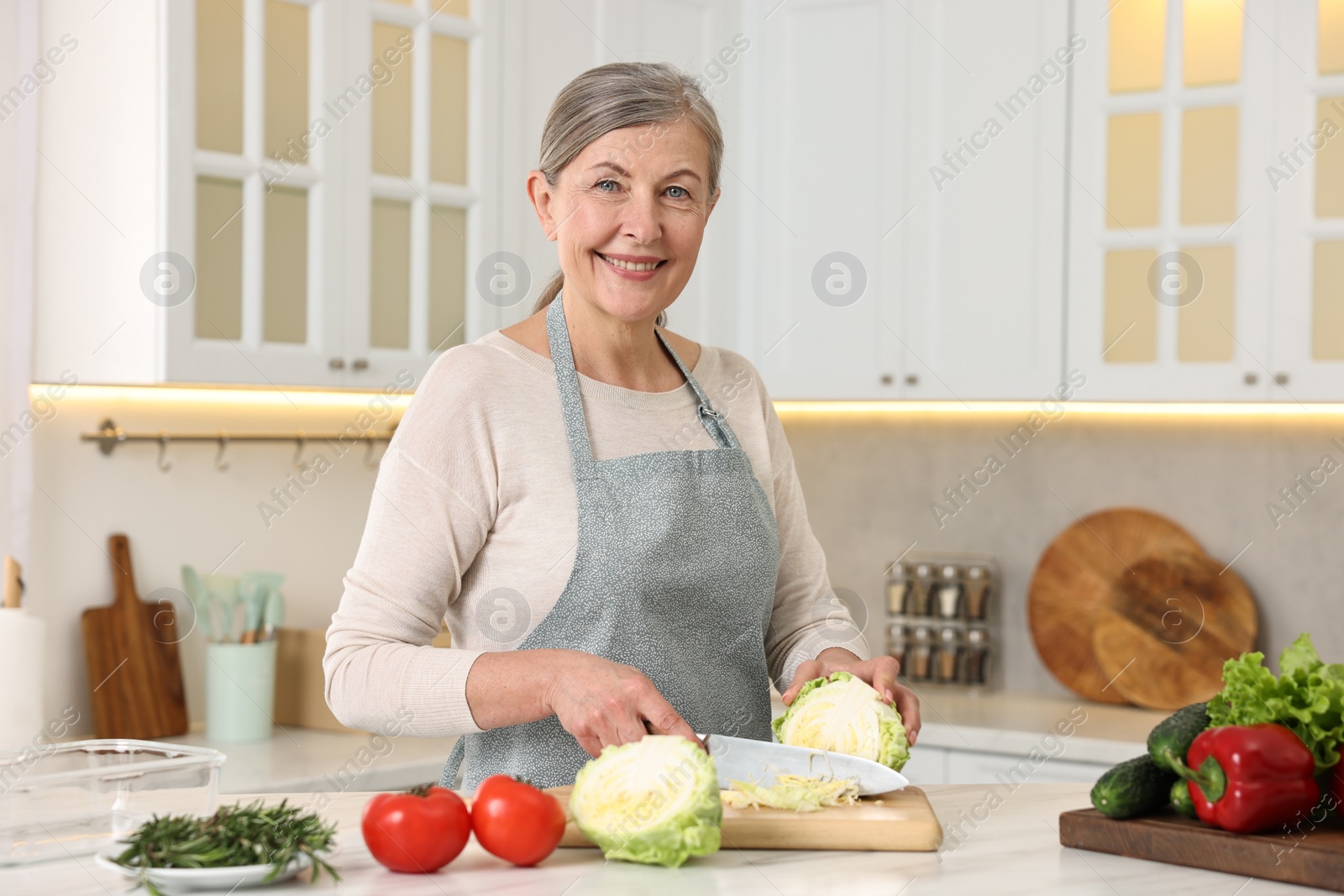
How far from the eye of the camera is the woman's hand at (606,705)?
1287mm

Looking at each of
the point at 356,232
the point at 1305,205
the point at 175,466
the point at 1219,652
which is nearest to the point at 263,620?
the point at 175,466

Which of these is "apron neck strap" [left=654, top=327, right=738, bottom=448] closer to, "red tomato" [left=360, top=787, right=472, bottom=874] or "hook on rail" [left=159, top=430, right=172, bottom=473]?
"red tomato" [left=360, top=787, right=472, bottom=874]

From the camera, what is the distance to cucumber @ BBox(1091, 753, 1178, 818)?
1.29 metres

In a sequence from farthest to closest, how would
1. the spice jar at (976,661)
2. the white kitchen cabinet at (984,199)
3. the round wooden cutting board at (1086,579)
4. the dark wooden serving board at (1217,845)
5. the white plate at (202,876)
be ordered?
the spice jar at (976,661)
the round wooden cutting board at (1086,579)
the white kitchen cabinet at (984,199)
the dark wooden serving board at (1217,845)
the white plate at (202,876)

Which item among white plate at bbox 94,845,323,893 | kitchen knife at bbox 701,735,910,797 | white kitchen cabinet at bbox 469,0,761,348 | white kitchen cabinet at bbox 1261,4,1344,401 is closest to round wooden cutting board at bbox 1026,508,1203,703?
white kitchen cabinet at bbox 1261,4,1344,401

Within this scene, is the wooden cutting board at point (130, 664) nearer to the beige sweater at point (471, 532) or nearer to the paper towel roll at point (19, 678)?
the paper towel roll at point (19, 678)

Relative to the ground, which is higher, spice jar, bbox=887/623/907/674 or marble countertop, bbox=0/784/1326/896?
marble countertop, bbox=0/784/1326/896

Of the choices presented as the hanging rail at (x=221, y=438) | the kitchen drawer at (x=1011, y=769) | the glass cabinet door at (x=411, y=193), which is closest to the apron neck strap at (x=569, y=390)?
the glass cabinet door at (x=411, y=193)

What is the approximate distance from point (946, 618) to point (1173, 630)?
1.83 ft

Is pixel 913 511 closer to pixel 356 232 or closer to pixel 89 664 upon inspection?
pixel 356 232

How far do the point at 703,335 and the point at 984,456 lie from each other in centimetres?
78

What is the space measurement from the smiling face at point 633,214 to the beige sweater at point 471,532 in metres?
0.13

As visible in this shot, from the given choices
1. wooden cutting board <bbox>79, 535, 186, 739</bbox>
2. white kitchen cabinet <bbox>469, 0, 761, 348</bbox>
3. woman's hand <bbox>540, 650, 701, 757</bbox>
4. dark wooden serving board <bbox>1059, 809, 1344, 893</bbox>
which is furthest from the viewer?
white kitchen cabinet <bbox>469, 0, 761, 348</bbox>

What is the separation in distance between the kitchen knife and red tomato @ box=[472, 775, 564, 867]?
24cm
